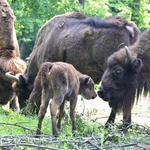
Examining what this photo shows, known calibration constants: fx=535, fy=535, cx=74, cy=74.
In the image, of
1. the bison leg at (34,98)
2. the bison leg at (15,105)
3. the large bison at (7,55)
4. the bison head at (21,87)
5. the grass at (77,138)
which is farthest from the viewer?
the bison leg at (15,105)

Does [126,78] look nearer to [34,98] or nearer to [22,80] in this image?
[34,98]

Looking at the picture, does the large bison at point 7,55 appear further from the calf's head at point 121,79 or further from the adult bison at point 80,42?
the calf's head at point 121,79

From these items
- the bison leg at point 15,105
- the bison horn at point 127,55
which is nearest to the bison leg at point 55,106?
the bison horn at point 127,55

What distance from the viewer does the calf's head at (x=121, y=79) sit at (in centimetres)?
882

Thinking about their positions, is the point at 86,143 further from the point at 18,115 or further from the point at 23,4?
the point at 23,4

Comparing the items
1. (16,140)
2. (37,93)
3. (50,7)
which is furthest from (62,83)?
(50,7)

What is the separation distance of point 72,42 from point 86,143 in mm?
5135

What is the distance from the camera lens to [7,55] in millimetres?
11594

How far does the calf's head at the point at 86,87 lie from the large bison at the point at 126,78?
0.50ft

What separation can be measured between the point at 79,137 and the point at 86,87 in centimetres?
205

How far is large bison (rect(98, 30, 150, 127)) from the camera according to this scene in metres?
A: 8.83

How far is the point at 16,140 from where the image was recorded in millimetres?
6387

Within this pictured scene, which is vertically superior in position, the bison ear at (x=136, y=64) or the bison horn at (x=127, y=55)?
the bison horn at (x=127, y=55)

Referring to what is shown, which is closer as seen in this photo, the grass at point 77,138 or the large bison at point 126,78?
the grass at point 77,138
